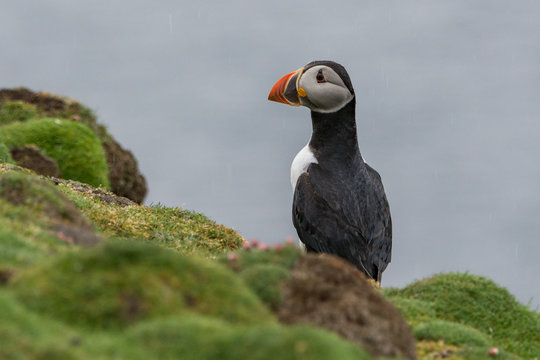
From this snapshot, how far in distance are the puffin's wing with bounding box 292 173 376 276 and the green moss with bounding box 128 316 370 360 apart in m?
8.72

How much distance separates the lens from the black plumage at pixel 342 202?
15.4 m

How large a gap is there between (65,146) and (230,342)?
89.8ft

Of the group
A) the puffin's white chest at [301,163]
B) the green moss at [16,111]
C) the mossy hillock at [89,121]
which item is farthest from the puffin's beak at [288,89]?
the green moss at [16,111]

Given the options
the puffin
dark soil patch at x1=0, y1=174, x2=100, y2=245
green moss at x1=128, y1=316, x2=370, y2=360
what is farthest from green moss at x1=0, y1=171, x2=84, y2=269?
the puffin

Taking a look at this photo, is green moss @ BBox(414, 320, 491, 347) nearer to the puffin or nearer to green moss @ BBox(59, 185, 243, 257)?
the puffin

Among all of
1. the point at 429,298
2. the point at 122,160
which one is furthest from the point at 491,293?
the point at 122,160

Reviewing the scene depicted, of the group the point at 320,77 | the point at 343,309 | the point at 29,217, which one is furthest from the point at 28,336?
the point at 320,77

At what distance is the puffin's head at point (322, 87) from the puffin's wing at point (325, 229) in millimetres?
1893

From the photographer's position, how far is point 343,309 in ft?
25.2

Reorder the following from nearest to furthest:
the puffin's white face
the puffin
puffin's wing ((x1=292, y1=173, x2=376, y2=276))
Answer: puffin's wing ((x1=292, y1=173, x2=376, y2=276))
the puffin
the puffin's white face

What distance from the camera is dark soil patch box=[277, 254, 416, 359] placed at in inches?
299

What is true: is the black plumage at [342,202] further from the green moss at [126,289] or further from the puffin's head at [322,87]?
the green moss at [126,289]

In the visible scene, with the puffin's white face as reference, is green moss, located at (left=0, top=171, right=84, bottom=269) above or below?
below

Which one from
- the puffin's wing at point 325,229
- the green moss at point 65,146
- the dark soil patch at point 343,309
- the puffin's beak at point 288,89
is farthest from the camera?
the green moss at point 65,146
